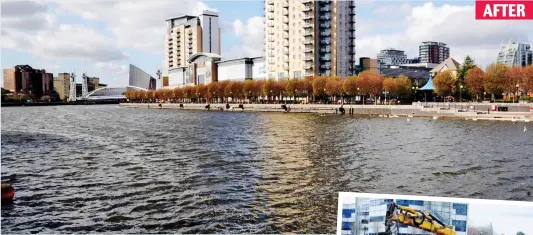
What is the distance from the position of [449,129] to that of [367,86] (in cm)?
3754

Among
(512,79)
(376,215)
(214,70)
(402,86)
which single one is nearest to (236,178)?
(376,215)

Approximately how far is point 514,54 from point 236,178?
121 m

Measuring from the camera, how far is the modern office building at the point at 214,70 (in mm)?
121188

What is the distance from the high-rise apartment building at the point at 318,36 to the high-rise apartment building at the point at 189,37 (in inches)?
2429

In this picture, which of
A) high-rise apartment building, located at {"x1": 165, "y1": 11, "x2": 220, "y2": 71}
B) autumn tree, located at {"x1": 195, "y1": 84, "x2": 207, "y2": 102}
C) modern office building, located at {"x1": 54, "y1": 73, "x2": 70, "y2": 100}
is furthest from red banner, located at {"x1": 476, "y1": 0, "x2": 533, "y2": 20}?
modern office building, located at {"x1": 54, "y1": 73, "x2": 70, "y2": 100}

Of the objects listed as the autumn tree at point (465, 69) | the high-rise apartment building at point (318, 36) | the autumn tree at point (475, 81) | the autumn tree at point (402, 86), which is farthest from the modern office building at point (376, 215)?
the high-rise apartment building at point (318, 36)

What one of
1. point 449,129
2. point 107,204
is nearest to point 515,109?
point 449,129

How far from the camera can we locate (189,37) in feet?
534

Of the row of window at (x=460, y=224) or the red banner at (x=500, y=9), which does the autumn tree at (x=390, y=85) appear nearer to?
the red banner at (x=500, y=9)

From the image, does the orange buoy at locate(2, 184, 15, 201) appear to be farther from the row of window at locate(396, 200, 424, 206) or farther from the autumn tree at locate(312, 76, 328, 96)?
the autumn tree at locate(312, 76, 328, 96)

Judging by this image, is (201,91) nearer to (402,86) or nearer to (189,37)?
(189,37)

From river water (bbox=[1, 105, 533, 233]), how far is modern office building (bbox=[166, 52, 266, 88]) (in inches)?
3419

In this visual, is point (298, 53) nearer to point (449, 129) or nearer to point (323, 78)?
point (323, 78)

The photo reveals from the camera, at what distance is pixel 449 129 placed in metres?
39.8
